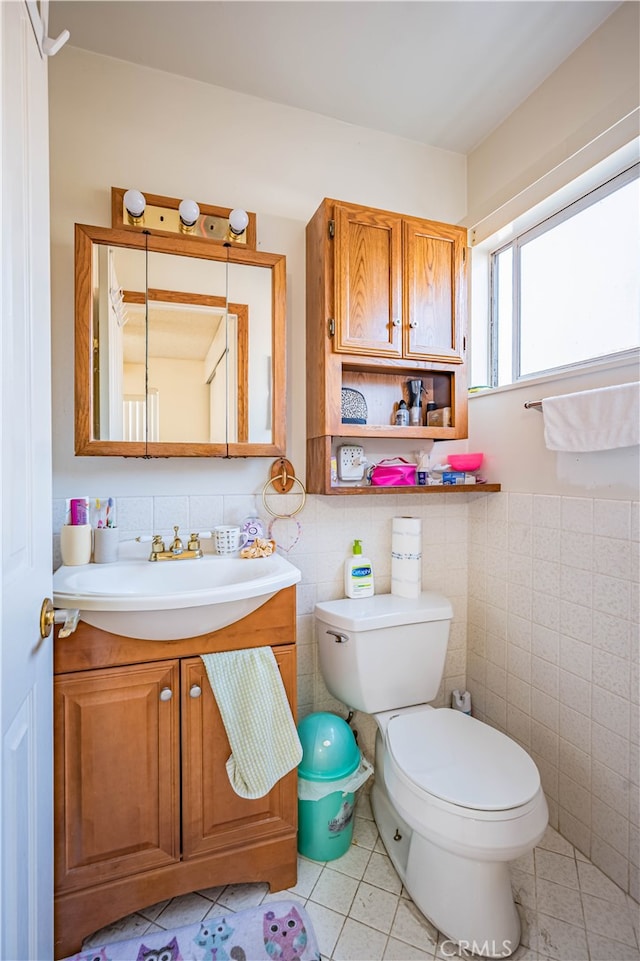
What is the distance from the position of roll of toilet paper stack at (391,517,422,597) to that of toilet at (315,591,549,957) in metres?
0.05

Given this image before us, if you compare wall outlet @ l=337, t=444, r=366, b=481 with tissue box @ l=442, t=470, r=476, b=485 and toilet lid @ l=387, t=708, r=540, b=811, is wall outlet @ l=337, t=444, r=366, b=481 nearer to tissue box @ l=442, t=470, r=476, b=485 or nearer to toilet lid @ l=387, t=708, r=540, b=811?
tissue box @ l=442, t=470, r=476, b=485

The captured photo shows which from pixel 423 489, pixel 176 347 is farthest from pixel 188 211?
pixel 423 489

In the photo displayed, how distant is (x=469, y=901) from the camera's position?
3.60 feet

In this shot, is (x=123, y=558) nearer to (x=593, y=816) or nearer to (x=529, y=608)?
(x=529, y=608)

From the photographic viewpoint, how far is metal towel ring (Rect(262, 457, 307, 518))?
1593 mm

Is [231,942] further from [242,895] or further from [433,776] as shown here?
[433,776]

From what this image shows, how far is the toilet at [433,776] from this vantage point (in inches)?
40.5

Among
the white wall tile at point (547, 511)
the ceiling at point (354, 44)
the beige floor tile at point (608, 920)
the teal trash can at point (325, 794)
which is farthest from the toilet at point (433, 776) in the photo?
the ceiling at point (354, 44)

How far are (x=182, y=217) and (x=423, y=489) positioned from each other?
125cm

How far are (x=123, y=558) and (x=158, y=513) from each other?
180 millimetres

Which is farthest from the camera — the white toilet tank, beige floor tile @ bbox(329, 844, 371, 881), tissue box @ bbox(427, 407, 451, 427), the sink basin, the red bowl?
the red bowl

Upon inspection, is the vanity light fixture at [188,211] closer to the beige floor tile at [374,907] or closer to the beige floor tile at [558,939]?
the beige floor tile at [374,907]

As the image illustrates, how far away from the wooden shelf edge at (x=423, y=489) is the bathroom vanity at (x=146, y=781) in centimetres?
44

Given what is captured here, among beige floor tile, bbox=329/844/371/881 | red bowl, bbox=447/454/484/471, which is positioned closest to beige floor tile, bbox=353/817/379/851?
beige floor tile, bbox=329/844/371/881
